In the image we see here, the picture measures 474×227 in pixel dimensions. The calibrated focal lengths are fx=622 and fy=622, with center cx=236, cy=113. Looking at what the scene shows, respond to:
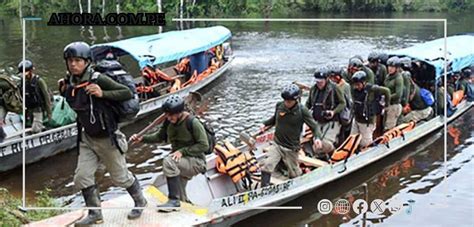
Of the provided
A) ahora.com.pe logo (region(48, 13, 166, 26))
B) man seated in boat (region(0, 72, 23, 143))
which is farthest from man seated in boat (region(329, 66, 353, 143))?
man seated in boat (region(0, 72, 23, 143))

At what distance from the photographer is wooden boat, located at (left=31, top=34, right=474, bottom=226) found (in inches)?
312

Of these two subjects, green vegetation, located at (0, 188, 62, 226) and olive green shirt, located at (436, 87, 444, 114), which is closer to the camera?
green vegetation, located at (0, 188, 62, 226)

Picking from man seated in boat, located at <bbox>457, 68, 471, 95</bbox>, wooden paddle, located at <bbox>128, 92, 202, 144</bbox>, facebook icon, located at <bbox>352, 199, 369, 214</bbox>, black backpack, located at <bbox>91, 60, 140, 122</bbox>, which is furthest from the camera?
man seated in boat, located at <bbox>457, 68, 471, 95</bbox>

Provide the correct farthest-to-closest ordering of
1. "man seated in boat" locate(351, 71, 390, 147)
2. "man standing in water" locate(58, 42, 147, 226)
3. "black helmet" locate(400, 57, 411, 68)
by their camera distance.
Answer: "black helmet" locate(400, 57, 411, 68)
"man seated in boat" locate(351, 71, 390, 147)
"man standing in water" locate(58, 42, 147, 226)

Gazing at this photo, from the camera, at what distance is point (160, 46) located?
1717 cm

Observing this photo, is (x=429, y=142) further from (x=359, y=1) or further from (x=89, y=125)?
(x=359, y=1)

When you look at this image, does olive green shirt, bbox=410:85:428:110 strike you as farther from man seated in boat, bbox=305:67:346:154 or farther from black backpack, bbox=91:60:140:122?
black backpack, bbox=91:60:140:122

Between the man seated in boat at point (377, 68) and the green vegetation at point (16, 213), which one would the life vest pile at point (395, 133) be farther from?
the green vegetation at point (16, 213)

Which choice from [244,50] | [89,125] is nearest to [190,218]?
[89,125]

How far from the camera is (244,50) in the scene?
96.0 ft

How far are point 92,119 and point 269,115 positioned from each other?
32.5ft

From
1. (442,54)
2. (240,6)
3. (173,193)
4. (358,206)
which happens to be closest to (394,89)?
(442,54)

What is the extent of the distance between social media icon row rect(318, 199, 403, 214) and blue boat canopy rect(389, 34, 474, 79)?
4.62 metres

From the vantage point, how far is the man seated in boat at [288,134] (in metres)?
9.32
